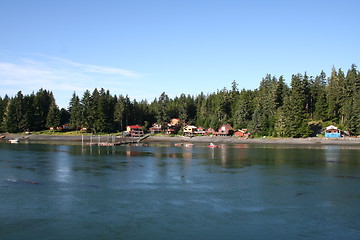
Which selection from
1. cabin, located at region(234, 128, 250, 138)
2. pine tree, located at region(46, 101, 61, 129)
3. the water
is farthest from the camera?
pine tree, located at region(46, 101, 61, 129)

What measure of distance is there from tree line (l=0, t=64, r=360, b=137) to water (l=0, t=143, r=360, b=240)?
202 feet

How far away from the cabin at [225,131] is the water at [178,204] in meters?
76.0

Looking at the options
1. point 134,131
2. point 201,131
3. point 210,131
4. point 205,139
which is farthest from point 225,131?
point 134,131

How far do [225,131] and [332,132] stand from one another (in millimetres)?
34856

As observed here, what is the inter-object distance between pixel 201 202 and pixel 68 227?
10279 millimetres

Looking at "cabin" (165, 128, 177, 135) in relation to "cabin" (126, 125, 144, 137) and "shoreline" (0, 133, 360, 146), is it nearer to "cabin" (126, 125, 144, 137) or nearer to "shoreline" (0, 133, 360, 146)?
"shoreline" (0, 133, 360, 146)

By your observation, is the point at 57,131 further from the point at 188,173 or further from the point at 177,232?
the point at 177,232

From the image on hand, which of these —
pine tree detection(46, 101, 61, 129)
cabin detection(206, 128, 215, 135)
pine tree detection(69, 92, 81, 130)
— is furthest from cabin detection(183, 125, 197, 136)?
pine tree detection(46, 101, 61, 129)

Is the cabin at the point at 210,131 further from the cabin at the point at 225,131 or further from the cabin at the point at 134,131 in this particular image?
the cabin at the point at 134,131

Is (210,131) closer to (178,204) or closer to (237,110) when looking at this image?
(237,110)

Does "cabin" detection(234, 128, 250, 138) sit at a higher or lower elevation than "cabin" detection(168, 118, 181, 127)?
lower

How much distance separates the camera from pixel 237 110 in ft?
397

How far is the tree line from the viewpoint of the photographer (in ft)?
333

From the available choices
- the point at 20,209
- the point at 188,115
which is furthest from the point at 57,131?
the point at 20,209
